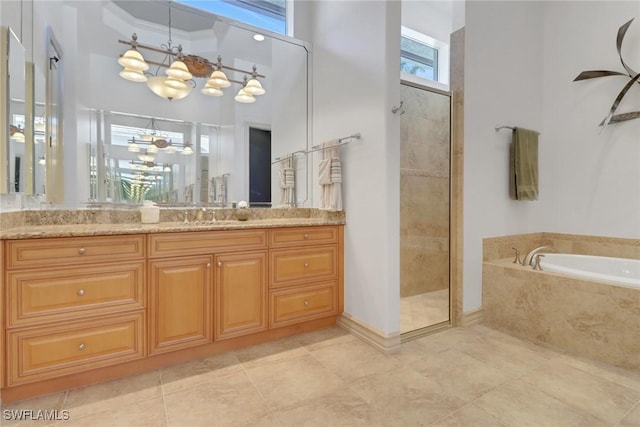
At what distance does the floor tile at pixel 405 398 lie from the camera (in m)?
1.49

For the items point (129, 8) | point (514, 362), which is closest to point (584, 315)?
point (514, 362)

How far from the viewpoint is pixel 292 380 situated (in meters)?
1.80

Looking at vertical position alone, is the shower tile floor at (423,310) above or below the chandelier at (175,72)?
below

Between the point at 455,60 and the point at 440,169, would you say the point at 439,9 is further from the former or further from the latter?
the point at 440,169

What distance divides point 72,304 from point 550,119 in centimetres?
422

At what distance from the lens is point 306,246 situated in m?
2.40

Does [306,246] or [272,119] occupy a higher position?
[272,119]

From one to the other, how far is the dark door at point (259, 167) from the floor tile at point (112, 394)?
1.46m

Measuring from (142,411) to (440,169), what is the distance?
272cm

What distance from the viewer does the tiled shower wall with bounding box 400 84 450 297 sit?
2723 millimetres

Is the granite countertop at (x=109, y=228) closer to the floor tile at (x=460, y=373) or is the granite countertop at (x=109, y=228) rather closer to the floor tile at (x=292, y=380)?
the floor tile at (x=292, y=380)

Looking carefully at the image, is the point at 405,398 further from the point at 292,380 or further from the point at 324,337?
the point at 324,337

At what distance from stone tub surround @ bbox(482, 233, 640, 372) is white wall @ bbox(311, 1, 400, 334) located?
1016 mm

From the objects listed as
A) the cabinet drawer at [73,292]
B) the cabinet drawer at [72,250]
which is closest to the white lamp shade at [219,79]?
the cabinet drawer at [72,250]
